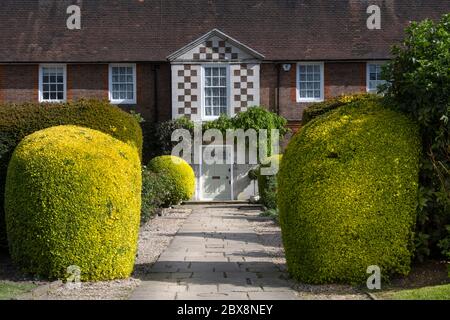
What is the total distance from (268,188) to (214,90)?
256 inches

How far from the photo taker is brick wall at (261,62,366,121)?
2895 centimetres

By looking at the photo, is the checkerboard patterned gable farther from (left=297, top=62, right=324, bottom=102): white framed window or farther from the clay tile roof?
(left=297, top=62, right=324, bottom=102): white framed window

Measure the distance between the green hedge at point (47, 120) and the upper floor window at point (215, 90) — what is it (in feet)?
51.1

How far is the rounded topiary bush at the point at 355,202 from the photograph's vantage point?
8.36 m

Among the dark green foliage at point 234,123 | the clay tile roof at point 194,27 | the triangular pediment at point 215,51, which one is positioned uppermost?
the clay tile roof at point 194,27

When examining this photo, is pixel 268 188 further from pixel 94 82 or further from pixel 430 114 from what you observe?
pixel 430 114

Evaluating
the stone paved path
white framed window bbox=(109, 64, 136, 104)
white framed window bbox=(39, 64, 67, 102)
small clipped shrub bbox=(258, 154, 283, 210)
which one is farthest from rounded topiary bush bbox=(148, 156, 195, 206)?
the stone paved path

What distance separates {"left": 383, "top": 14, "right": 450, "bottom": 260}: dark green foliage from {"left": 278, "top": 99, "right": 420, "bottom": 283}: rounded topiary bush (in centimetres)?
25

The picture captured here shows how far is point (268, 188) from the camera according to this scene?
76.7 feet

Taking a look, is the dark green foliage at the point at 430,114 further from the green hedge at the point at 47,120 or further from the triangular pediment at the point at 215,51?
the triangular pediment at the point at 215,51

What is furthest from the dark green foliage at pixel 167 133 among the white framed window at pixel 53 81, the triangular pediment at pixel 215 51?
the white framed window at pixel 53 81

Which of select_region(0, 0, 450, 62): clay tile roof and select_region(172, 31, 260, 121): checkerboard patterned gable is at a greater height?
select_region(0, 0, 450, 62): clay tile roof
